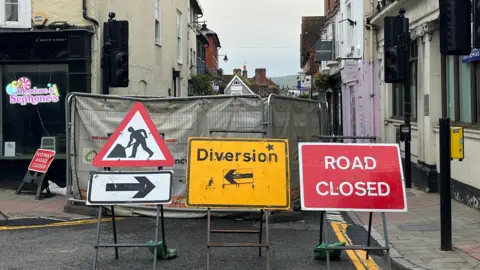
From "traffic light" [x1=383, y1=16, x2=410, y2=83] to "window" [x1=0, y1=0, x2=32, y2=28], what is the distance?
7.85 metres

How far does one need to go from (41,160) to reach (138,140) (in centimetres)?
545

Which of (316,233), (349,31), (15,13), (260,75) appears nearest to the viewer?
(316,233)

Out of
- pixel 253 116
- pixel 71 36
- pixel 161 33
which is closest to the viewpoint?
pixel 253 116

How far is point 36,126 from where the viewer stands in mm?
11547

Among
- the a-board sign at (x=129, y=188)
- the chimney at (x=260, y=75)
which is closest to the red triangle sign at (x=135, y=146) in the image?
the a-board sign at (x=129, y=188)

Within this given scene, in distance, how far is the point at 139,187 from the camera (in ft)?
18.7

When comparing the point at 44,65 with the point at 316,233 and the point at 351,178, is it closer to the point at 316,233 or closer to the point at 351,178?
the point at 316,233

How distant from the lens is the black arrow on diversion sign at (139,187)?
5672 mm

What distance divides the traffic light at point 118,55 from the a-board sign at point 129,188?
17.3ft

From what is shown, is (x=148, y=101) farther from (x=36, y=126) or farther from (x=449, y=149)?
(x=449, y=149)

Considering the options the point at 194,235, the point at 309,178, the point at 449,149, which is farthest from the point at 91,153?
the point at 449,149

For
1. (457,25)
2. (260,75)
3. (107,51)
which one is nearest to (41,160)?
(107,51)

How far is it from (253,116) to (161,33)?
931 cm

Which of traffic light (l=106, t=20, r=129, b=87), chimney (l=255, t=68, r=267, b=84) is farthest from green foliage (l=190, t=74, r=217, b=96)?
chimney (l=255, t=68, r=267, b=84)
